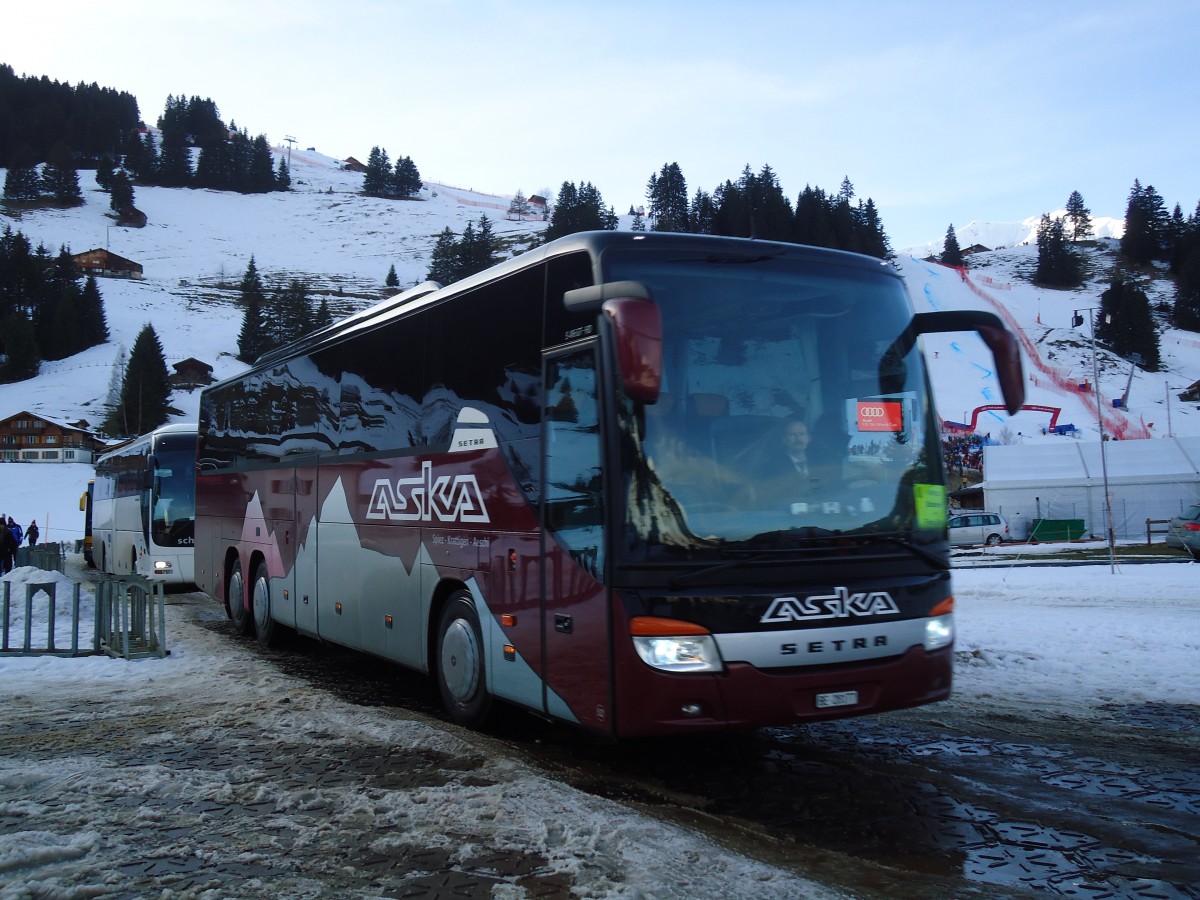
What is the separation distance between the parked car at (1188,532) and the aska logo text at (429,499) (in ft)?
83.8

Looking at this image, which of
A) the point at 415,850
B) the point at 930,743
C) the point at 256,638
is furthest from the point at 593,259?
the point at 256,638

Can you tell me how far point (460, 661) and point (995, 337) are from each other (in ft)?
14.1

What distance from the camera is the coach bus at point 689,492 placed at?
18.2 ft

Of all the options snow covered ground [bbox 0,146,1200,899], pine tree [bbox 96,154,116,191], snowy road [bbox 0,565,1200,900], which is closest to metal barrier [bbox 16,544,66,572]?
snow covered ground [bbox 0,146,1200,899]

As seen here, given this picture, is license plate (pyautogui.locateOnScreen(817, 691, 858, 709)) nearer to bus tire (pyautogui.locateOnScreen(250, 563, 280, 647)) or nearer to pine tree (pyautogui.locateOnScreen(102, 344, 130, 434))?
bus tire (pyautogui.locateOnScreen(250, 563, 280, 647))

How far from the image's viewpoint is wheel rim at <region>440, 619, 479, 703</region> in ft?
24.3

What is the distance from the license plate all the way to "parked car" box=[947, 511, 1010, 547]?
37.8 m

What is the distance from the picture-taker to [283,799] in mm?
5797

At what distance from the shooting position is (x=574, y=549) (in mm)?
6008

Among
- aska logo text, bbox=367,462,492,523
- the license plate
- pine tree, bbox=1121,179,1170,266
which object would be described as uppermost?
pine tree, bbox=1121,179,1170,266

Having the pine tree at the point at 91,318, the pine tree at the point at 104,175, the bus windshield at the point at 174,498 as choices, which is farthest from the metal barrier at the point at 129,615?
the pine tree at the point at 104,175

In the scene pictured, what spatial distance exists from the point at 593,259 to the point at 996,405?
7471 centimetres

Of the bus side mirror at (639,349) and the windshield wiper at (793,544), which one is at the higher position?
the bus side mirror at (639,349)

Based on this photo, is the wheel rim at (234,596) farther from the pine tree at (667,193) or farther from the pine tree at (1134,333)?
the pine tree at (667,193)
